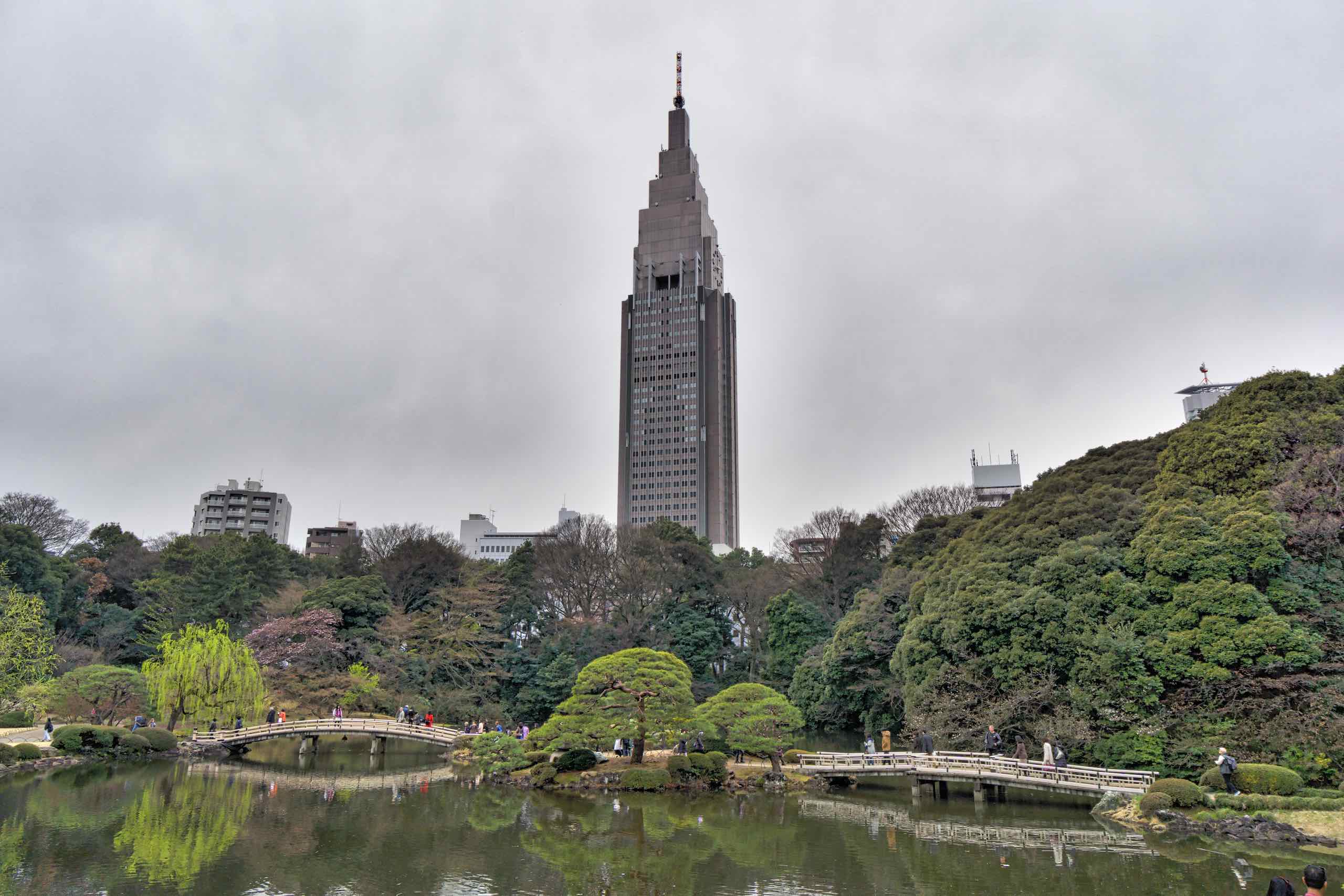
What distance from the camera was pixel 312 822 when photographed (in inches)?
820

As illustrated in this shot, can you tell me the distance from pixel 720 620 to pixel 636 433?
58627 mm

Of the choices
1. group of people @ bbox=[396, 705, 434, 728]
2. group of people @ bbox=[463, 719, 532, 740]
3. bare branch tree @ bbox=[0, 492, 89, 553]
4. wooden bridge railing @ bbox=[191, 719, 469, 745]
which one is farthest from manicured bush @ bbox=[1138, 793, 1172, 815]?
bare branch tree @ bbox=[0, 492, 89, 553]

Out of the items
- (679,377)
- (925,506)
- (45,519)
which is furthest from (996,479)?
(45,519)

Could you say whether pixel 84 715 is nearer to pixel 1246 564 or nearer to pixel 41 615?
pixel 41 615

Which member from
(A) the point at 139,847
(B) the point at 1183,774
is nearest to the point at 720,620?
(B) the point at 1183,774

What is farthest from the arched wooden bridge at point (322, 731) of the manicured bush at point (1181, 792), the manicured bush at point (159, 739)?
the manicured bush at point (1181, 792)

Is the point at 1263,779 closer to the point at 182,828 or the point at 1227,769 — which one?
the point at 1227,769

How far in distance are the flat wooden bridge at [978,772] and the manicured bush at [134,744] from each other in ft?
83.8

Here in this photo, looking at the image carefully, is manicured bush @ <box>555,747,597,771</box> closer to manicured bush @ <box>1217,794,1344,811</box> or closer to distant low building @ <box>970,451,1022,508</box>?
manicured bush @ <box>1217,794,1344,811</box>

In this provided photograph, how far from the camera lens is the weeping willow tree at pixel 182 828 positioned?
1571 cm

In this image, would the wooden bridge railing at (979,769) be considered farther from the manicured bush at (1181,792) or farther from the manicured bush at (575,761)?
the manicured bush at (575,761)

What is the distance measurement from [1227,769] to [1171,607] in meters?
4.65

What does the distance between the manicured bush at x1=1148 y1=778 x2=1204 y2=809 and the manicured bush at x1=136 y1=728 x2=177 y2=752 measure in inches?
1370

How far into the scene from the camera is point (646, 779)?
2562 centimetres
